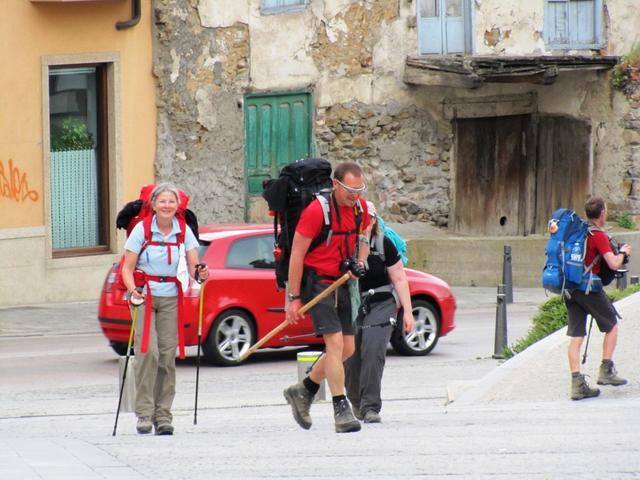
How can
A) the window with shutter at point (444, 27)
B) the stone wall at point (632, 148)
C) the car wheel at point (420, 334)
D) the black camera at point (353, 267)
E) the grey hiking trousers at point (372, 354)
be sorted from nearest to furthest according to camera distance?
the black camera at point (353, 267)
the grey hiking trousers at point (372, 354)
the car wheel at point (420, 334)
the window with shutter at point (444, 27)
the stone wall at point (632, 148)

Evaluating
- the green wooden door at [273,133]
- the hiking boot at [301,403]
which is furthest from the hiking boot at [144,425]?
the green wooden door at [273,133]

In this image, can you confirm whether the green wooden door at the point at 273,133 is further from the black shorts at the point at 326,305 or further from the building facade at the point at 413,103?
the black shorts at the point at 326,305

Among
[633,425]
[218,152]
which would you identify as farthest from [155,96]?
[633,425]

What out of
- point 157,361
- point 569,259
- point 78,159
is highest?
point 78,159

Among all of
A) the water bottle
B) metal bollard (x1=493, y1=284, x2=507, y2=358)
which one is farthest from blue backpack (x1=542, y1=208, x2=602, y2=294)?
metal bollard (x1=493, y1=284, x2=507, y2=358)

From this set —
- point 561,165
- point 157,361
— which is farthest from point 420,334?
point 561,165

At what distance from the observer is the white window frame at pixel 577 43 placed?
83.5 feet

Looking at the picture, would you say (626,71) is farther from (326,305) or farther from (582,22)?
(326,305)

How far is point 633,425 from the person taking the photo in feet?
31.2

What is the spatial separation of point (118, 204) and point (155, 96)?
2059 mm

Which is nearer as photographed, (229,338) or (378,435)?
(378,435)

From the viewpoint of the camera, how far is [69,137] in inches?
894

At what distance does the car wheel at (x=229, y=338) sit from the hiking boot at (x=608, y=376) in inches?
186

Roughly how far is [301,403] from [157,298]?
46.4 inches
